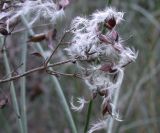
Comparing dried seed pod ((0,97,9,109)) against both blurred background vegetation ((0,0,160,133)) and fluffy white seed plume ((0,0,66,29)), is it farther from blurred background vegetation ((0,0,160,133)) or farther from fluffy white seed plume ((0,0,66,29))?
blurred background vegetation ((0,0,160,133))

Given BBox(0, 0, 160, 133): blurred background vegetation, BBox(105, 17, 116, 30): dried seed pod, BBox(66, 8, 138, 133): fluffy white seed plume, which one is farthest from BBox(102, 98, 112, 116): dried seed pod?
BBox(0, 0, 160, 133): blurred background vegetation

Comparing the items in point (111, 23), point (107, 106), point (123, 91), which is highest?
point (111, 23)

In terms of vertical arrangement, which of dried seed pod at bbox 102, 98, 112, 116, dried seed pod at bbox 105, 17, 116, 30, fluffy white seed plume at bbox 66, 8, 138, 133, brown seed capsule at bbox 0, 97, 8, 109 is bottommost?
dried seed pod at bbox 102, 98, 112, 116

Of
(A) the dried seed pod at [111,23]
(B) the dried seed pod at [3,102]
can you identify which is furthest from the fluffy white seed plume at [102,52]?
(B) the dried seed pod at [3,102]

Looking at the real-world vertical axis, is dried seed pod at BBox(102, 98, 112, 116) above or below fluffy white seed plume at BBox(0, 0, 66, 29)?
below

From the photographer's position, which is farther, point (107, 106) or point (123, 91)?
point (123, 91)

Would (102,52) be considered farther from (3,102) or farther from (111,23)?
(3,102)

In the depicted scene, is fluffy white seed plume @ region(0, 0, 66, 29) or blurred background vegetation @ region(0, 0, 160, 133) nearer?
fluffy white seed plume @ region(0, 0, 66, 29)

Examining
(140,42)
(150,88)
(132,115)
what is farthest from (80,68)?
(132,115)

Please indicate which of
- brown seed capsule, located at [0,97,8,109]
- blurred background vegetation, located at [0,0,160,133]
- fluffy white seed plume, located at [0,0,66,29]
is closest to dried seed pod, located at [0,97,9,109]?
brown seed capsule, located at [0,97,8,109]

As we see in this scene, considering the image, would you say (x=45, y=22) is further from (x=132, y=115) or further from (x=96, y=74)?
(x=132, y=115)

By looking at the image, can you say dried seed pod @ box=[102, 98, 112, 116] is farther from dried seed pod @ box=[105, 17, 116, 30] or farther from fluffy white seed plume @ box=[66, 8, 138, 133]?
dried seed pod @ box=[105, 17, 116, 30]

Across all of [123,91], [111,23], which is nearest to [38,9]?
[111,23]
